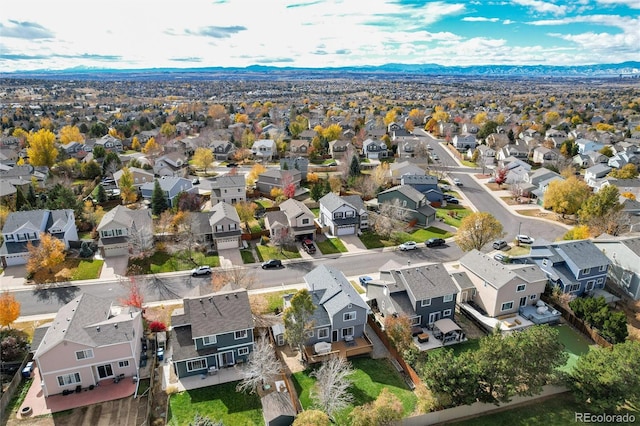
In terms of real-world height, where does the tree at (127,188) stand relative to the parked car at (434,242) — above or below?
above

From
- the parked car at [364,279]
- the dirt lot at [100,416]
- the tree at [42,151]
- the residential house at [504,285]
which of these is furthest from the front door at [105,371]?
the tree at [42,151]

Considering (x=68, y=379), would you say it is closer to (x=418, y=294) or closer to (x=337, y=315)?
(x=337, y=315)

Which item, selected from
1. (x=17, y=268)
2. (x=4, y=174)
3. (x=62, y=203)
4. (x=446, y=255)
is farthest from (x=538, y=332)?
(x=4, y=174)

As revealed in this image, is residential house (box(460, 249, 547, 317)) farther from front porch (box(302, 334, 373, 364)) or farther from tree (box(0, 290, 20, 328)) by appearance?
tree (box(0, 290, 20, 328))

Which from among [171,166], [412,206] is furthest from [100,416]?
[171,166]

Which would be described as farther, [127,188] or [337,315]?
[127,188]

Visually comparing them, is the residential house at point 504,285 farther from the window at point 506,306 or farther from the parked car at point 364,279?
the parked car at point 364,279

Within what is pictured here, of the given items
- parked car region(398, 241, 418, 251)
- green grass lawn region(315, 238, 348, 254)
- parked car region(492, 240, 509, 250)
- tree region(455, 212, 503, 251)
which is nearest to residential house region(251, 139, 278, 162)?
green grass lawn region(315, 238, 348, 254)
